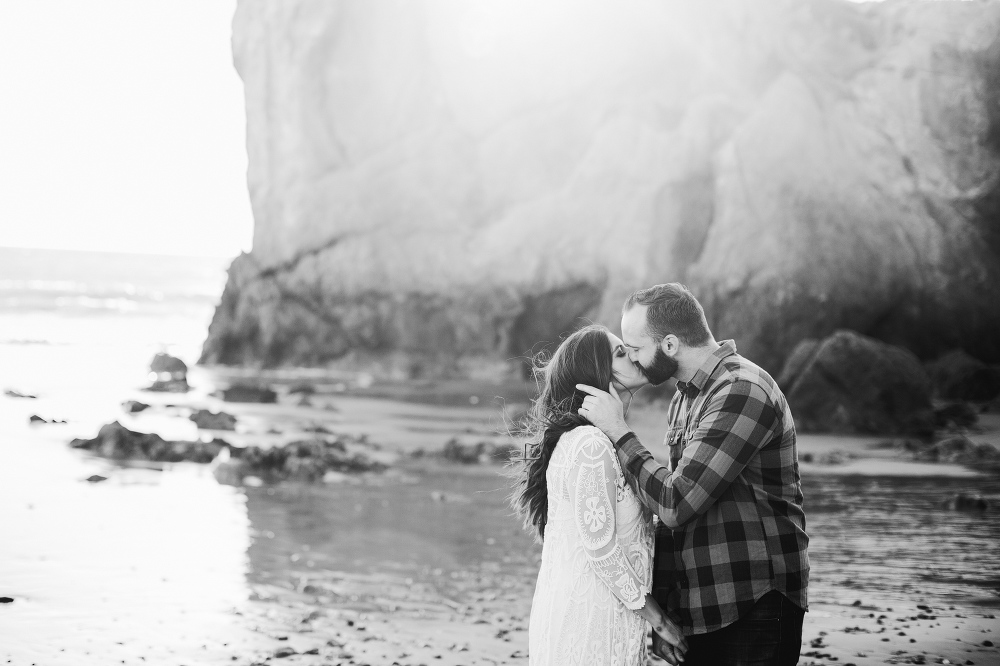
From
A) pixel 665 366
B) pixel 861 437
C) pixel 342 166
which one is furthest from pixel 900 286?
pixel 665 366

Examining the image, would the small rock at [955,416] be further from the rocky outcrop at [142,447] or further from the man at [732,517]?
the man at [732,517]

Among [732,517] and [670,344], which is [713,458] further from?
[670,344]

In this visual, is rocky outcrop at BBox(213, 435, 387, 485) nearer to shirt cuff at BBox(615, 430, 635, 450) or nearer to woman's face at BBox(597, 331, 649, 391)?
woman's face at BBox(597, 331, 649, 391)

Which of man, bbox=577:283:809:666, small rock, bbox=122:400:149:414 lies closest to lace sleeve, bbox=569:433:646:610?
man, bbox=577:283:809:666

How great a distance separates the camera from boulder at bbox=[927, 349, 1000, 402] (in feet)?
61.8

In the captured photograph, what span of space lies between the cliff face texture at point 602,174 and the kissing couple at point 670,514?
1767 cm

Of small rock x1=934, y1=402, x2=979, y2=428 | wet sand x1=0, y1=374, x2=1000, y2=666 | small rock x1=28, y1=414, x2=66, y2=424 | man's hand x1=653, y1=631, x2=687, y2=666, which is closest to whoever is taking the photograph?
man's hand x1=653, y1=631, x2=687, y2=666

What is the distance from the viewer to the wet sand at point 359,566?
5641 millimetres

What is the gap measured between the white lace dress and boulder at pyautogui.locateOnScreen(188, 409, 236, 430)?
38.8 ft

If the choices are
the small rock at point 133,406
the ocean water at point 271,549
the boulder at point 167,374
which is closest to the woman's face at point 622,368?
the ocean water at point 271,549

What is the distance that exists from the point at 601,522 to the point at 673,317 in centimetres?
76

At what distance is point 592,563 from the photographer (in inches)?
125

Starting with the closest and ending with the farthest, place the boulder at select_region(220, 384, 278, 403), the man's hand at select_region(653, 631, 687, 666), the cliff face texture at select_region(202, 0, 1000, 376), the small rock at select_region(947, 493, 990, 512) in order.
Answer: the man's hand at select_region(653, 631, 687, 666) < the small rock at select_region(947, 493, 990, 512) < the boulder at select_region(220, 384, 278, 403) < the cliff face texture at select_region(202, 0, 1000, 376)

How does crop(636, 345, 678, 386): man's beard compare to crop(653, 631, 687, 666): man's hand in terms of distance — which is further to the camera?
crop(636, 345, 678, 386): man's beard
